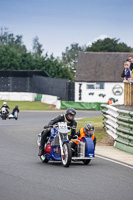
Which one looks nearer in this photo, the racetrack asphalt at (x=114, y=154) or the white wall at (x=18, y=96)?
the racetrack asphalt at (x=114, y=154)

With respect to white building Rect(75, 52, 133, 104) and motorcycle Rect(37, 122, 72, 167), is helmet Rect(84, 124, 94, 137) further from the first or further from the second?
white building Rect(75, 52, 133, 104)

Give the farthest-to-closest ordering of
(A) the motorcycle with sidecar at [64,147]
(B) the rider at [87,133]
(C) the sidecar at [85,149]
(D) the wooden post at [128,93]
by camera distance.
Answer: (D) the wooden post at [128,93], (B) the rider at [87,133], (C) the sidecar at [85,149], (A) the motorcycle with sidecar at [64,147]

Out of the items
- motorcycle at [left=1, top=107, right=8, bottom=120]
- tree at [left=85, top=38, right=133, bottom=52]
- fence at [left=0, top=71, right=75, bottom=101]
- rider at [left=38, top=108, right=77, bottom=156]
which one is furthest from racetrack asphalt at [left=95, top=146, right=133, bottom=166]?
tree at [left=85, top=38, right=133, bottom=52]

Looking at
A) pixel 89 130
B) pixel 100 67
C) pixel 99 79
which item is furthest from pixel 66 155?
pixel 100 67

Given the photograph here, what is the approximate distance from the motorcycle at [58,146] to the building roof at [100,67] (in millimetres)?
59601

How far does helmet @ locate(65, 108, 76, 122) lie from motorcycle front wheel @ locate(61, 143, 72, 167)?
3.02 ft

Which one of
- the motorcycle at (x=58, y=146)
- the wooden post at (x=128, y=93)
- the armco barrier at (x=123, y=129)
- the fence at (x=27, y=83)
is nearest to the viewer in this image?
the motorcycle at (x=58, y=146)

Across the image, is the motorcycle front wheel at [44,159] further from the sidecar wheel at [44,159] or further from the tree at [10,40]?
the tree at [10,40]

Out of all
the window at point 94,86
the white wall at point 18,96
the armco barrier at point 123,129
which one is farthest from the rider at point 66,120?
the window at point 94,86

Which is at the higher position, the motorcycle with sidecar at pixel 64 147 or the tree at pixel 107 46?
the tree at pixel 107 46

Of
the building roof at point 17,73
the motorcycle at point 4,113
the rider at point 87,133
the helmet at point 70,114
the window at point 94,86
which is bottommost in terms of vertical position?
the motorcycle at point 4,113

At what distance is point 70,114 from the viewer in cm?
1338

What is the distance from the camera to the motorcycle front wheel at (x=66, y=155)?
41.0 feet

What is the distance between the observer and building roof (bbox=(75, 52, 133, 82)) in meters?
73.8
